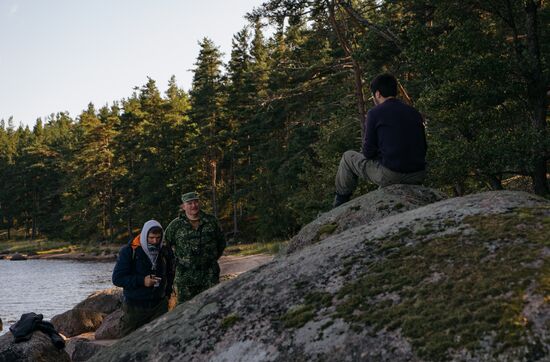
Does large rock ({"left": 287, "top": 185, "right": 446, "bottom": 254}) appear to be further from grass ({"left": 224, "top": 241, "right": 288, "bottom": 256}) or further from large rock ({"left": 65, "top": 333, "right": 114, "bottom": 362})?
grass ({"left": 224, "top": 241, "right": 288, "bottom": 256})

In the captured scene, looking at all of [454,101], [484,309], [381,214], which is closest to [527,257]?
[484,309]

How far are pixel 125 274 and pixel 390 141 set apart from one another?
3437 millimetres

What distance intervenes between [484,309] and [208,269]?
4735 millimetres

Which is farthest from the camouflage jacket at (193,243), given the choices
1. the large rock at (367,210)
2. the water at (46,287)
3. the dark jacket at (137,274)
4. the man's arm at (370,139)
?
the water at (46,287)

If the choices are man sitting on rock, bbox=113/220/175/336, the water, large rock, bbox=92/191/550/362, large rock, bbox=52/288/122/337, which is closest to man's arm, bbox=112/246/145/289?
man sitting on rock, bbox=113/220/175/336

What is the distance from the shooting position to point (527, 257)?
3.04 metres

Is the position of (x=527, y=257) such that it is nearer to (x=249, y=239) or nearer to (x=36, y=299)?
(x=36, y=299)

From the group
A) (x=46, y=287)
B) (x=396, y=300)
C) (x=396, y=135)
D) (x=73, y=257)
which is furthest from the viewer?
(x=73, y=257)

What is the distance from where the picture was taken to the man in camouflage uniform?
6852mm

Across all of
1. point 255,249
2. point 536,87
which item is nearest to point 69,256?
point 255,249

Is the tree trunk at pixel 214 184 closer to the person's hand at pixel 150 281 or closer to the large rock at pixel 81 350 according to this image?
the large rock at pixel 81 350

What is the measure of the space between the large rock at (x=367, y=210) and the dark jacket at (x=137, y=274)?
1.82 metres

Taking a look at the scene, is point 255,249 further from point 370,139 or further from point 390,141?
point 390,141

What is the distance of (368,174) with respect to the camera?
6.19 metres
